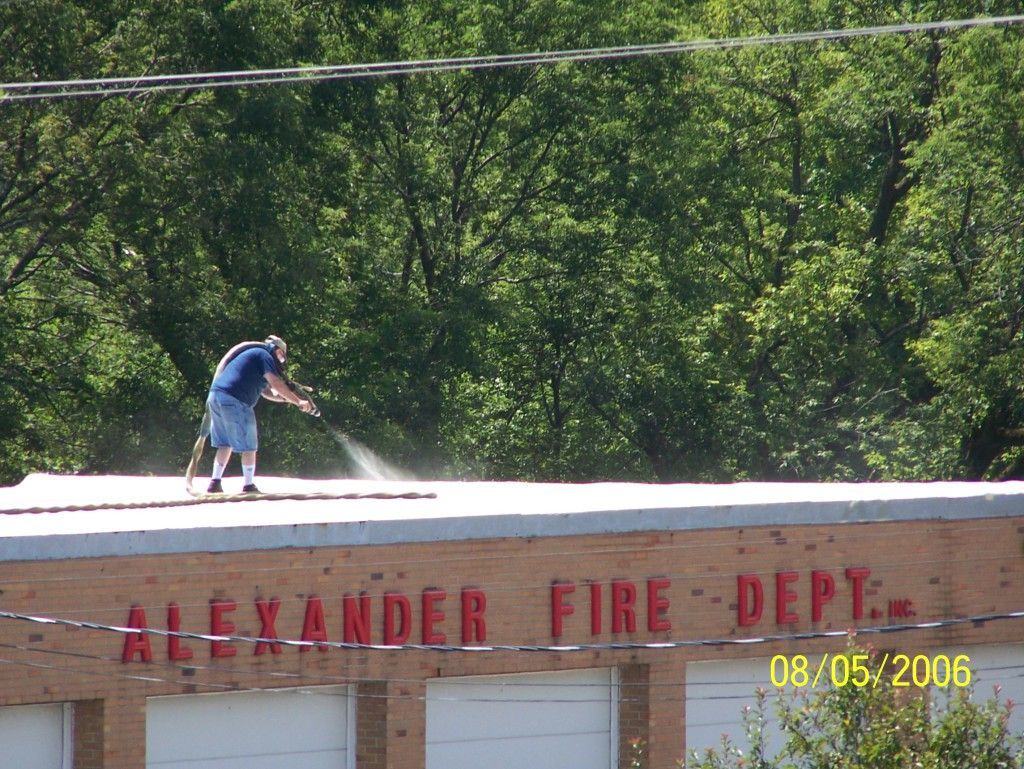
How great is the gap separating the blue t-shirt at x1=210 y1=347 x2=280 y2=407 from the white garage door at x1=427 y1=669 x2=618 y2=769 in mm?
3270

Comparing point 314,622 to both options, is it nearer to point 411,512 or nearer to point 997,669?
point 411,512

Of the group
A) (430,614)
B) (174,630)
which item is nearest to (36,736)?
(174,630)

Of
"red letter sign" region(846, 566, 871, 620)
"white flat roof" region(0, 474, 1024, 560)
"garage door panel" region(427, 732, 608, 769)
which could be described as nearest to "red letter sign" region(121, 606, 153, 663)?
"white flat roof" region(0, 474, 1024, 560)

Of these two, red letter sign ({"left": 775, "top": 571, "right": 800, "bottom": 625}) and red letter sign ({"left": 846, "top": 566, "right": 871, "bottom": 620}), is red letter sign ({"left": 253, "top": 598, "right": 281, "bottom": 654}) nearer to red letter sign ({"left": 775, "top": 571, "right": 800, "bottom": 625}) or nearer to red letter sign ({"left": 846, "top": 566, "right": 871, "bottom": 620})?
red letter sign ({"left": 775, "top": 571, "right": 800, "bottom": 625})

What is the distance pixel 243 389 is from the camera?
48.0 feet

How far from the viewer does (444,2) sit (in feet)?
111

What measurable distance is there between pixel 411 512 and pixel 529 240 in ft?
66.7

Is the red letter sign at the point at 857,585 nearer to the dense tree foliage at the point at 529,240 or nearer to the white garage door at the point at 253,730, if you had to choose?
the white garage door at the point at 253,730

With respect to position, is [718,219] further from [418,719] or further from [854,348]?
[418,719]

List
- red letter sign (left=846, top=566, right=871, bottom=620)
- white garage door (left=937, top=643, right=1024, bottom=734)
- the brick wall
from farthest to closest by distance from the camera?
white garage door (left=937, top=643, right=1024, bottom=734)
red letter sign (left=846, top=566, right=871, bottom=620)
the brick wall

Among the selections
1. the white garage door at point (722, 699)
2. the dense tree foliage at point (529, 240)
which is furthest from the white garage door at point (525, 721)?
the dense tree foliage at point (529, 240)

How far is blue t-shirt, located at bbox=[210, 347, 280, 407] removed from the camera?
14523 mm

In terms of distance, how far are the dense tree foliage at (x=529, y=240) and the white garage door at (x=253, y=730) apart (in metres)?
15.2

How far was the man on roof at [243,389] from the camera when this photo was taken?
14508 mm
